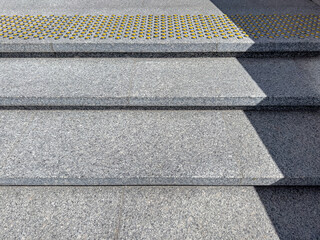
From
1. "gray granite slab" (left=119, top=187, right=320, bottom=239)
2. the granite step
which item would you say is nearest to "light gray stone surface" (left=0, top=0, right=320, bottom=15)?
the granite step

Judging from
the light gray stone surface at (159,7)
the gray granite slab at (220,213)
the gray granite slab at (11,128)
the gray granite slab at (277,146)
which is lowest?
the gray granite slab at (11,128)

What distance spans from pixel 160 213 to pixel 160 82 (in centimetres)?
142

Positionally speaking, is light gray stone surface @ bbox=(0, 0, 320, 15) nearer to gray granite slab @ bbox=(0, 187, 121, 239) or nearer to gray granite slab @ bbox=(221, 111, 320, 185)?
gray granite slab @ bbox=(221, 111, 320, 185)

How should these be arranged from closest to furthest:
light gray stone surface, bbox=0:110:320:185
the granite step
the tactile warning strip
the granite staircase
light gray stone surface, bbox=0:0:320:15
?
the granite staircase
light gray stone surface, bbox=0:110:320:185
the granite step
the tactile warning strip
light gray stone surface, bbox=0:0:320:15

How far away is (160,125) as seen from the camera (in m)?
2.50

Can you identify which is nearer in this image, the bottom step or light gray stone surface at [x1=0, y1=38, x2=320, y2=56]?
the bottom step

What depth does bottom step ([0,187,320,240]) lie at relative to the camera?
6.10 ft

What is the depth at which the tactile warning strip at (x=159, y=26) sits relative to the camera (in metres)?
3.24

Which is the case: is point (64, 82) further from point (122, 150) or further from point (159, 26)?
point (159, 26)

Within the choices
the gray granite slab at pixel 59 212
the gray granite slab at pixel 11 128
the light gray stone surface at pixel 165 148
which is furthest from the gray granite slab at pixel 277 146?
the gray granite slab at pixel 11 128

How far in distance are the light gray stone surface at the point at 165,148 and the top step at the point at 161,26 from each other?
0.95 metres

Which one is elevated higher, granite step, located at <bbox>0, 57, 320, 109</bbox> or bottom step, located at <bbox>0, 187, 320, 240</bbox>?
granite step, located at <bbox>0, 57, 320, 109</bbox>

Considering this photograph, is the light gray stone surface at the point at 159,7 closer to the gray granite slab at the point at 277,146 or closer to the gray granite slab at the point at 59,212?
the gray granite slab at the point at 277,146

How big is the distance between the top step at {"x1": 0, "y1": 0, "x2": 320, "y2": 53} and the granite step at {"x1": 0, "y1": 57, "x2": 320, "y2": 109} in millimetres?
171
